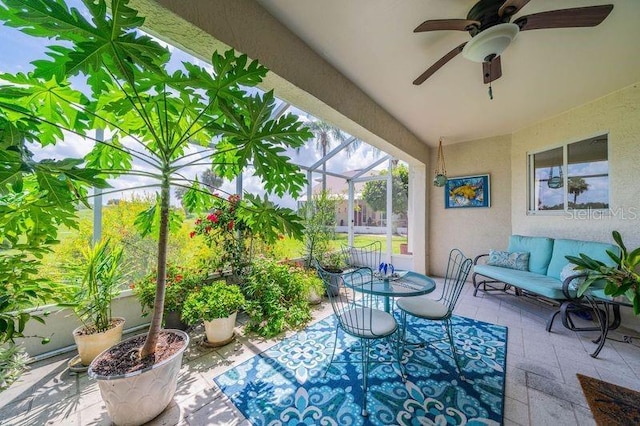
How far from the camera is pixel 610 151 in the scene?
2980 mm

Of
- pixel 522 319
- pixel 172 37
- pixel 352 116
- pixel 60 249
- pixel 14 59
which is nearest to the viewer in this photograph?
pixel 172 37

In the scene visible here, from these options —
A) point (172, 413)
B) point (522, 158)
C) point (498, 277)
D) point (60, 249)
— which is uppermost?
point (522, 158)

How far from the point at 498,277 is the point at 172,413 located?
410 cm

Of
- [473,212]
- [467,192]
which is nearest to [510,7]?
[467,192]

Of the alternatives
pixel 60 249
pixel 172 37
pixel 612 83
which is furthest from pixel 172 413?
pixel 612 83

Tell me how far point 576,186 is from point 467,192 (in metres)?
1.48

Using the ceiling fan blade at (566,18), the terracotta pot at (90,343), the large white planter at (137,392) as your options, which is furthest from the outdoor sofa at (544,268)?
the terracotta pot at (90,343)

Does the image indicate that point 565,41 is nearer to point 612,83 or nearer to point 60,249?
point 612,83

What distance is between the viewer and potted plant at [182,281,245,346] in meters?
2.32

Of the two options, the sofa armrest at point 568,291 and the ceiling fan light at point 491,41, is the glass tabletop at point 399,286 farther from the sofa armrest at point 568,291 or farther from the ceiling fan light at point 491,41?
the ceiling fan light at point 491,41

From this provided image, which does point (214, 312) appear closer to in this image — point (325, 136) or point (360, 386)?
point (360, 386)

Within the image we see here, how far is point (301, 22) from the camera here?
1.84 metres

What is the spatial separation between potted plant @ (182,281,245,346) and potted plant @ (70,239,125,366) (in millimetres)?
636

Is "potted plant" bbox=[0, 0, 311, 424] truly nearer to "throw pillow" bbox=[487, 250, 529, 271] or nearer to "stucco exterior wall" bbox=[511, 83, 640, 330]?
"throw pillow" bbox=[487, 250, 529, 271]
